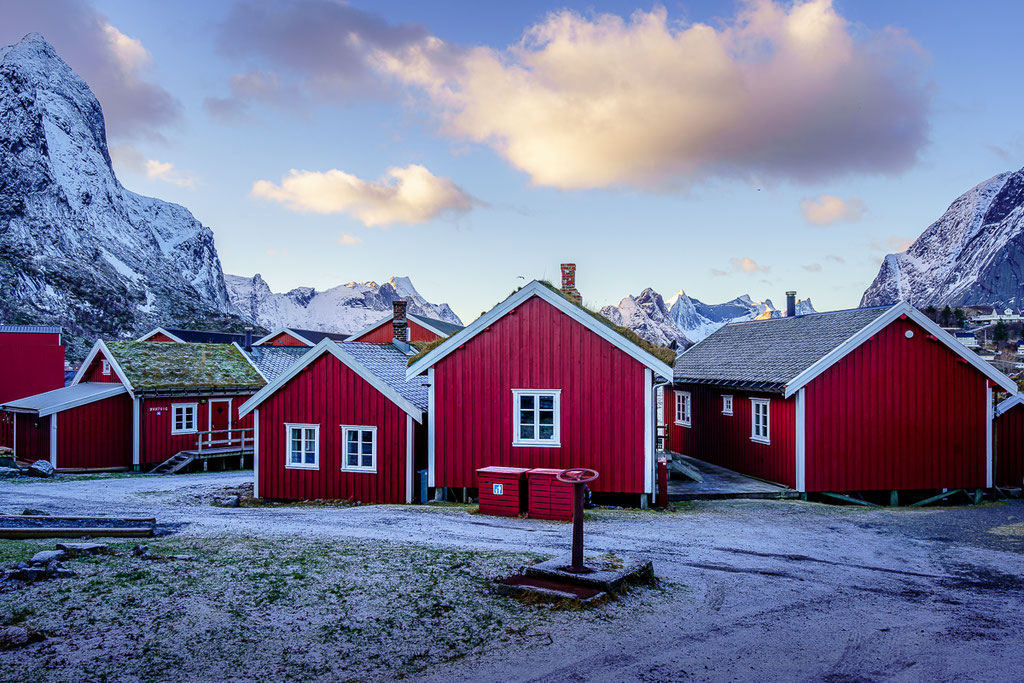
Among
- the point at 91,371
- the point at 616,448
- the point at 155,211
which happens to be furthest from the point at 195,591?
the point at 155,211

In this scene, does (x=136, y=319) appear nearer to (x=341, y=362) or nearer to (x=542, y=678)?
(x=341, y=362)

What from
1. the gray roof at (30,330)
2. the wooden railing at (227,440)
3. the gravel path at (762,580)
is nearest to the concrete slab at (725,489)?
the gravel path at (762,580)

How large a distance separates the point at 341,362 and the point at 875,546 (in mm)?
13846

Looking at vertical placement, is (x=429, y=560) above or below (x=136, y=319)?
below

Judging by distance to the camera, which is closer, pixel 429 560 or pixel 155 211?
pixel 429 560

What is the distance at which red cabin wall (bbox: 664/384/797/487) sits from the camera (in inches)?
814

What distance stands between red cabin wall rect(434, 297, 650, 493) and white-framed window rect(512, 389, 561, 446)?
5.8 inches

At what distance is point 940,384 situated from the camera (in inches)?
809

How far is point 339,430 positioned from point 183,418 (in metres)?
15.5

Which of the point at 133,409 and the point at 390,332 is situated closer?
the point at 133,409

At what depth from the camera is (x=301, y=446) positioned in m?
20.6

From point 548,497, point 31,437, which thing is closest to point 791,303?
point 548,497

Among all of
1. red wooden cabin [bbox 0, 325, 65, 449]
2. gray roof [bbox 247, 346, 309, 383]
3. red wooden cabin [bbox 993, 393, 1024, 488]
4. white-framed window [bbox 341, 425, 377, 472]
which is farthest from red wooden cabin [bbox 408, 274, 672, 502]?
red wooden cabin [bbox 0, 325, 65, 449]

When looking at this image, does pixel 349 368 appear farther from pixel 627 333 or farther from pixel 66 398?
pixel 66 398
